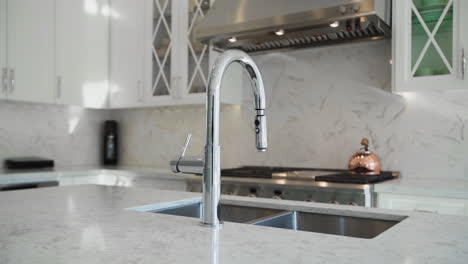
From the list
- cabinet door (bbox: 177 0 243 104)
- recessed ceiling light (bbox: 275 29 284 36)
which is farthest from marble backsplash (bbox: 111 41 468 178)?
recessed ceiling light (bbox: 275 29 284 36)

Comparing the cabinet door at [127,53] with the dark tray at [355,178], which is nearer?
the dark tray at [355,178]

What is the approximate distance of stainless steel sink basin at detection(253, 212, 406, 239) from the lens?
4.21 ft

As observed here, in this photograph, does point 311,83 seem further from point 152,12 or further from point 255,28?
point 152,12

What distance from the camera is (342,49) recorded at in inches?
117

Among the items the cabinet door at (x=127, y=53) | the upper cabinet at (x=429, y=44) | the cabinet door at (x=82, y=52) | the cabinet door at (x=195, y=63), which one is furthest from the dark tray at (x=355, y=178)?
the cabinet door at (x=82, y=52)

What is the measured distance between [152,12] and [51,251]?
2.99m

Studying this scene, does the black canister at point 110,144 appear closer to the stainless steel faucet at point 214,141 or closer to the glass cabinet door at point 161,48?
the glass cabinet door at point 161,48

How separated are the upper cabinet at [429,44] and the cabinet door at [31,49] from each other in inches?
96.2

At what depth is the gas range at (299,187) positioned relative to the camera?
225 cm

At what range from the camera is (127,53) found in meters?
3.74

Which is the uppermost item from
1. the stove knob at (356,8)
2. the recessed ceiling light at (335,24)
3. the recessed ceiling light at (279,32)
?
the stove knob at (356,8)

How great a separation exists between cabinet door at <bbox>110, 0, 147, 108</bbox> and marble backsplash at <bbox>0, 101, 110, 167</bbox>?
0.43 meters

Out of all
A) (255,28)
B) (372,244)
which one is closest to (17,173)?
(255,28)

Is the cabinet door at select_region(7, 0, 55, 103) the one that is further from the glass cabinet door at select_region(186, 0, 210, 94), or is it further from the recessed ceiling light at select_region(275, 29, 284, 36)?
the recessed ceiling light at select_region(275, 29, 284, 36)
